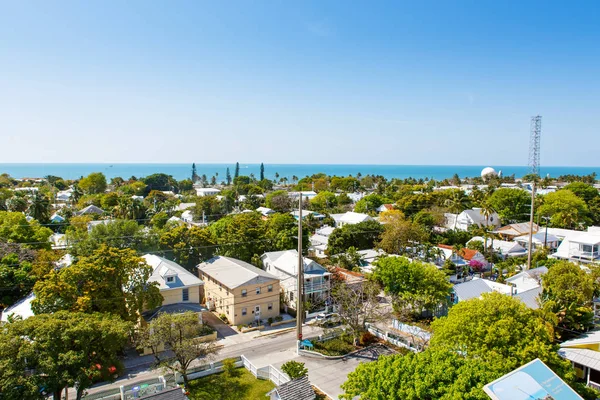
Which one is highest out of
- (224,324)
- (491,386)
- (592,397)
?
(491,386)

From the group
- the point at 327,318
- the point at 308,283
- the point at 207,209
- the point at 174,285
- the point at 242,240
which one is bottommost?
the point at 327,318

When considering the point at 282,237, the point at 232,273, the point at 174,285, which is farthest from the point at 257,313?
the point at 282,237

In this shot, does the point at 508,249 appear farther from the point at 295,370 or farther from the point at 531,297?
the point at 295,370

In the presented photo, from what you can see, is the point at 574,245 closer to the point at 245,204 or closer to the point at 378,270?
the point at 378,270

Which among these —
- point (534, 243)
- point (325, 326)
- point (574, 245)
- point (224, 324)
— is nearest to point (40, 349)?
point (224, 324)

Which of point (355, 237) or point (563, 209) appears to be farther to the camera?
point (563, 209)

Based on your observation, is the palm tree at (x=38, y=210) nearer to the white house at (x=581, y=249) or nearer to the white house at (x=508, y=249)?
the white house at (x=508, y=249)

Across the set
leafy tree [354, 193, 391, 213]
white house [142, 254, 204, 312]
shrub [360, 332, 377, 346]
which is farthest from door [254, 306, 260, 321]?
leafy tree [354, 193, 391, 213]
